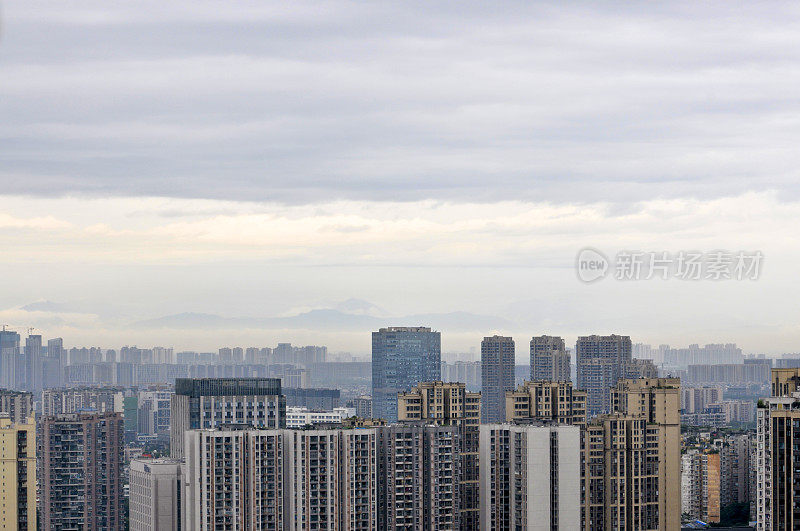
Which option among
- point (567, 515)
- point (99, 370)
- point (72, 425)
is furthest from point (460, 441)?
point (99, 370)

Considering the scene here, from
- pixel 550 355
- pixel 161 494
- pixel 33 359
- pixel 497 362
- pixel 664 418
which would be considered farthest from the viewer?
pixel 33 359

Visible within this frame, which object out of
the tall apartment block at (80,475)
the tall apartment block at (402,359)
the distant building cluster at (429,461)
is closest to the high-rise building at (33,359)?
the tall apartment block at (402,359)

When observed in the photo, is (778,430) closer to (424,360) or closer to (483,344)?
(483,344)

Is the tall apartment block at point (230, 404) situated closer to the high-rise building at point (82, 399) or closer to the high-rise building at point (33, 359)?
the high-rise building at point (82, 399)

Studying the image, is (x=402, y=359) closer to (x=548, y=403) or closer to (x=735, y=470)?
(x=735, y=470)

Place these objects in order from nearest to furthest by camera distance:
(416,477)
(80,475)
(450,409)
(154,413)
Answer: (416,477) < (450,409) < (80,475) < (154,413)

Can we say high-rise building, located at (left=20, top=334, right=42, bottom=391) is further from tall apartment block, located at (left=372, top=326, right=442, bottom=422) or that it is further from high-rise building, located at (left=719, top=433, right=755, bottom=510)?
high-rise building, located at (left=719, top=433, right=755, bottom=510)

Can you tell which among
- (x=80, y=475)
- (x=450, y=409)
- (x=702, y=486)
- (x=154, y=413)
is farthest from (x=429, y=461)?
(x=154, y=413)
